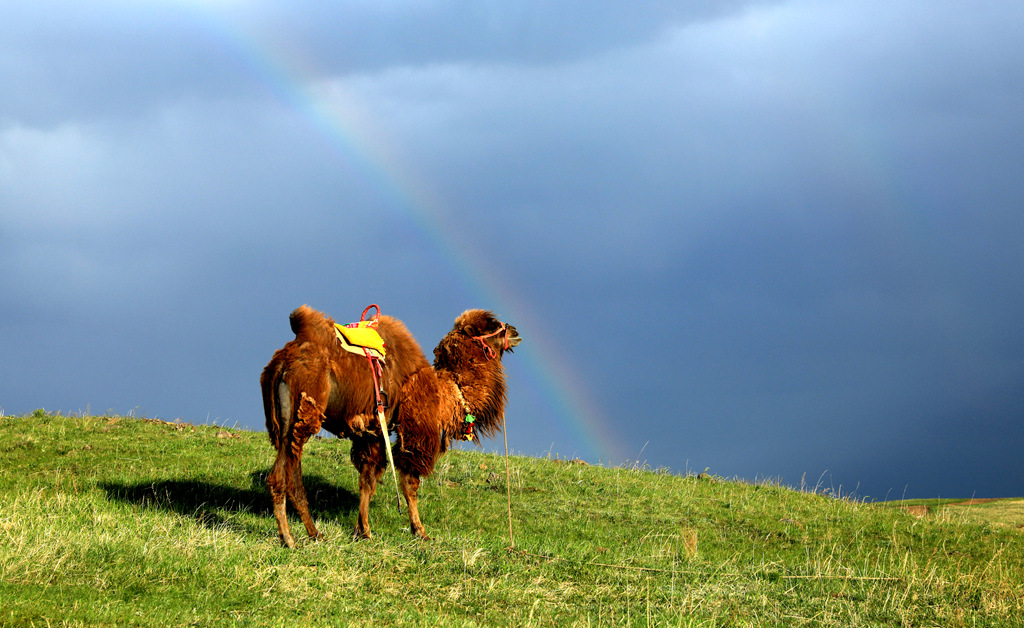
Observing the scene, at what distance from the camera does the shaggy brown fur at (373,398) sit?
343 inches

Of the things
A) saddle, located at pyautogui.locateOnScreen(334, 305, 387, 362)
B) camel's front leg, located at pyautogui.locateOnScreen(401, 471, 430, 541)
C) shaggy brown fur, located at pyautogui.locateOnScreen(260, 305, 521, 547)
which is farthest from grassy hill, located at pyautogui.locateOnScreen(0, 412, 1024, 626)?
saddle, located at pyautogui.locateOnScreen(334, 305, 387, 362)

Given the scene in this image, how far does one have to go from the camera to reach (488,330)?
1084 centimetres

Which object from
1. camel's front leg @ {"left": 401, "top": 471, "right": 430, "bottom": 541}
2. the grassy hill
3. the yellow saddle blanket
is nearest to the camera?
the grassy hill

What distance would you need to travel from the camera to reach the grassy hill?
632cm

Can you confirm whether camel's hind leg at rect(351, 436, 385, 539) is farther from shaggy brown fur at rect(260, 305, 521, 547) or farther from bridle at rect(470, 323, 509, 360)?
bridle at rect(470, 323, 509, 360)

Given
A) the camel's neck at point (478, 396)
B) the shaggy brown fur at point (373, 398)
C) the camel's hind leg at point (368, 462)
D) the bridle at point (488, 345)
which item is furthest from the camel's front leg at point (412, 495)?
the bridle at point (488, 345)

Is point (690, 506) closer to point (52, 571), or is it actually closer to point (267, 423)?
point (267, 423)

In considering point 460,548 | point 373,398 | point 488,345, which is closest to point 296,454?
point 373,398

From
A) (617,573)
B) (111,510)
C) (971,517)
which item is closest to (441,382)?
(617,573)

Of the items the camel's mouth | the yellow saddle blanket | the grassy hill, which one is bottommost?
the grassy hill

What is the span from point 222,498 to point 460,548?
453 centimetres

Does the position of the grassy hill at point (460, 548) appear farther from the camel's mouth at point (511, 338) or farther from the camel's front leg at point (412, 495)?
the camel's mouth at point (511, 338)

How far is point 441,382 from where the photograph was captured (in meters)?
10.3

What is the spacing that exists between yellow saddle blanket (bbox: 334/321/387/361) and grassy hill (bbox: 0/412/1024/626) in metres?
2.19
